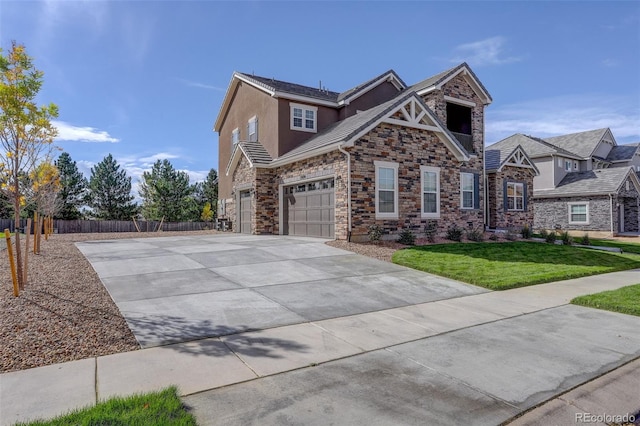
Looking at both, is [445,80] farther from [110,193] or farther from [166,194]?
[110,193]

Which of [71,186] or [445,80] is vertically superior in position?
[445,80]

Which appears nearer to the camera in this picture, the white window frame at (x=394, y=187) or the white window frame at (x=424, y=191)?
the white window frame at (x=394, y=187)

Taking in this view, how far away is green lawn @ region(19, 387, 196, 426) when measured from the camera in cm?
298

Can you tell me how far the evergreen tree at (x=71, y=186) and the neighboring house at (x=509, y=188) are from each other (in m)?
36.7

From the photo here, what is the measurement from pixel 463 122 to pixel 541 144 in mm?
13948

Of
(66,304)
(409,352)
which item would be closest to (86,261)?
(66,304)

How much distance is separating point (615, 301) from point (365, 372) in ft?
20.1

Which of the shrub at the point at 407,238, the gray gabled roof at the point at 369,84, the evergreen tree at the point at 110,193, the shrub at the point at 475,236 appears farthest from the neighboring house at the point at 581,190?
the evergreen tree at the point at 110,193

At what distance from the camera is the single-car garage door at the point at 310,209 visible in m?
15.0

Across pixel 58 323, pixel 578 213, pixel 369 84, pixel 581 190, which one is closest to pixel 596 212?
pixel 578 213

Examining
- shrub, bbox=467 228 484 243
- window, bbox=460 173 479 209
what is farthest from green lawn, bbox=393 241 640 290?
window, bbox=460 173 479 209

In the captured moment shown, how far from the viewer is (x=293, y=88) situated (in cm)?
2067

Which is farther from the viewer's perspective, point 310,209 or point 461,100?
point 461,100

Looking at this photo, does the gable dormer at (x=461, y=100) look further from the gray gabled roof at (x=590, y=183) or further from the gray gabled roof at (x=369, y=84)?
the gray gabled roof at (x=590, y=183)
